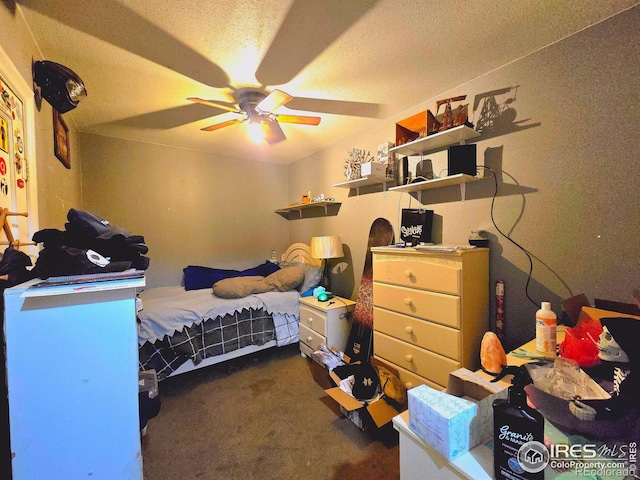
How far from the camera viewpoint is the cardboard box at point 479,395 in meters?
0.64

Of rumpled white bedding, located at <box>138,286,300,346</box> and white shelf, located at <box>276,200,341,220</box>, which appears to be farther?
white shelf, located at <box>276,200,341,220</box>

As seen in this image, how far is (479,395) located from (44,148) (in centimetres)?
258

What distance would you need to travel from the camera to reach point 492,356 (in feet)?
3.99

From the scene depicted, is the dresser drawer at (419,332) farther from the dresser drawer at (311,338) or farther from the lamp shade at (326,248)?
the lamp shade at (326,248)

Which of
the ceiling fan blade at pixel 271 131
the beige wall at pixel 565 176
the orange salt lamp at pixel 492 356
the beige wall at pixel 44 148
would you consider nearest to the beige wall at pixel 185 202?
the beige wall at pixel 44 148

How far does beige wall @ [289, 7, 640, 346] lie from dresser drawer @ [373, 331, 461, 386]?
51cm

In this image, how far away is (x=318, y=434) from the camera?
5.49 ft

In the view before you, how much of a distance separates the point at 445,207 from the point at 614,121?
3.12ft

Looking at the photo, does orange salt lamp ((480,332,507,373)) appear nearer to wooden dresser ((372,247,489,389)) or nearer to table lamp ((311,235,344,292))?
wooden dresser ((372,247,489,389))

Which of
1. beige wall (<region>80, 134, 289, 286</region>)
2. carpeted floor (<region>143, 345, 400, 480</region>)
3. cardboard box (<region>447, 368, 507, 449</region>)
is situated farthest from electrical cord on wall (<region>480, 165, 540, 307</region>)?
beige wall (<region>80, 134, 289, 286</region>)

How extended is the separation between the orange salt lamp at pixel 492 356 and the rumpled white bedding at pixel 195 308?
1.91 meters

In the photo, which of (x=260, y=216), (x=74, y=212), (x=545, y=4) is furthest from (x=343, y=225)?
(x=74, y=212)

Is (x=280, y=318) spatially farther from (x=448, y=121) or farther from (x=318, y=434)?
(x=448, y=121)

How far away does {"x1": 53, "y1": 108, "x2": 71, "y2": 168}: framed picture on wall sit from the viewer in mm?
1836
